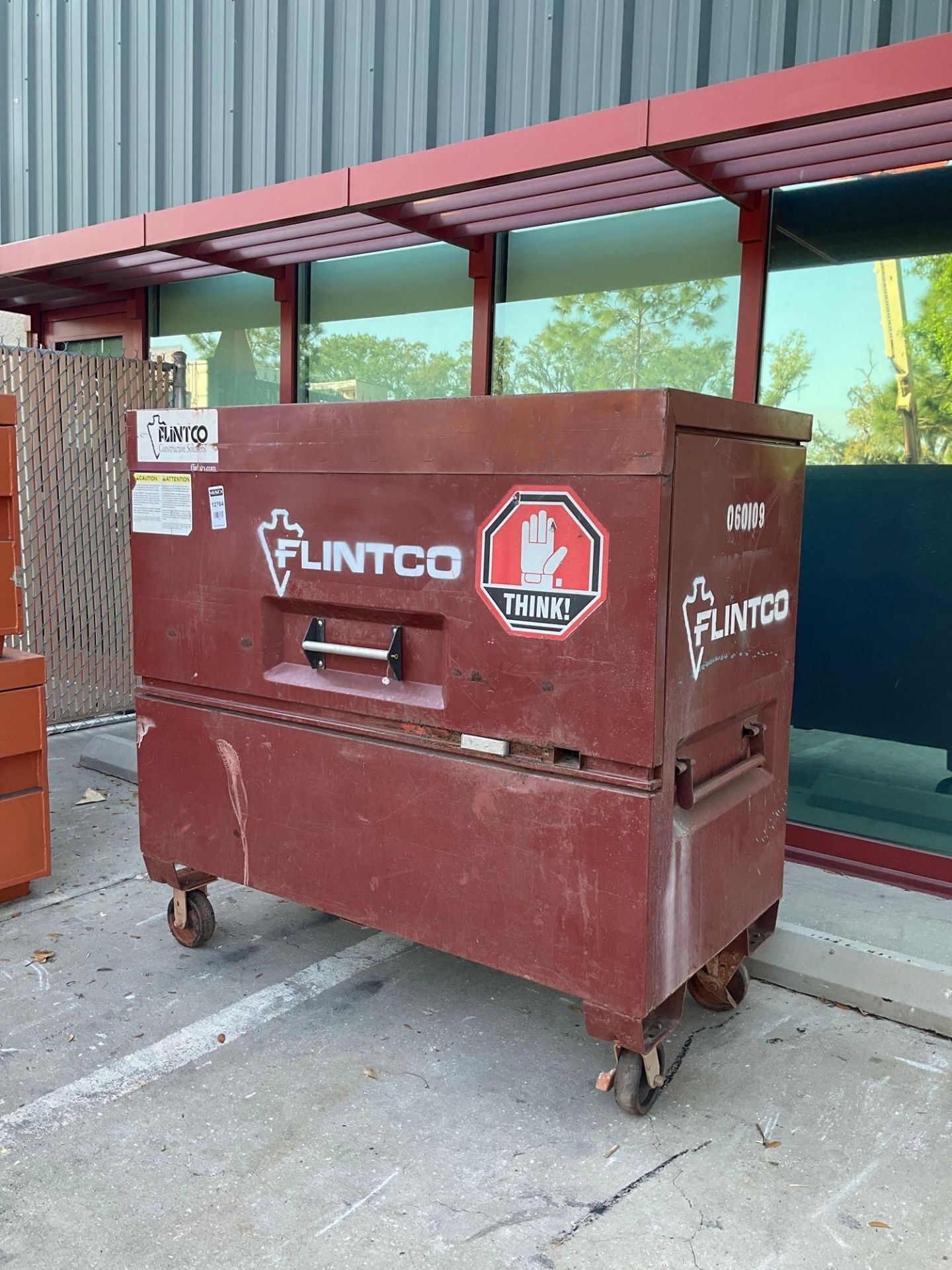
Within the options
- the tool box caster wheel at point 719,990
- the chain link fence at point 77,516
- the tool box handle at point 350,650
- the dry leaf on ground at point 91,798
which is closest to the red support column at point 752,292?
the tool box handle at point 350,650

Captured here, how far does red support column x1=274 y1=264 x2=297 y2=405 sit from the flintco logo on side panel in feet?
11.9

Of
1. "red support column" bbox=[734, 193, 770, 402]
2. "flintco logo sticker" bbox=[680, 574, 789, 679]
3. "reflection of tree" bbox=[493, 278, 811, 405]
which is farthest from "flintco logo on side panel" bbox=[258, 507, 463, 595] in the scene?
"reflection of tree" bbox=[493, 278, 811, 405]

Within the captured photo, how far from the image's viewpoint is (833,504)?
462cm

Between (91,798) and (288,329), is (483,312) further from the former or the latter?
(91,798)

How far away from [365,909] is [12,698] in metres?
2.03

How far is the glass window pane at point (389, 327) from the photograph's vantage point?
5.82 m

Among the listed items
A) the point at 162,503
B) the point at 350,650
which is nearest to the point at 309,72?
the point at 162,503

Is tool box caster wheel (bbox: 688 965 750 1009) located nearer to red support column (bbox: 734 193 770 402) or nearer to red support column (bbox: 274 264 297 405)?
red support column (bbox: 734 193 770 402)

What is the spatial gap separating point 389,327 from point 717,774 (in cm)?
413

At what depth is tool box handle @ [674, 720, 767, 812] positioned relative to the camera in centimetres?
270

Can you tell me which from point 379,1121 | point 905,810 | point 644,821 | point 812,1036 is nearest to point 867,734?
point 905,810

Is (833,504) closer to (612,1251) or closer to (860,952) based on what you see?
(860,952)

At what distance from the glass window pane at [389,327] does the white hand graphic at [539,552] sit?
10.8 ft

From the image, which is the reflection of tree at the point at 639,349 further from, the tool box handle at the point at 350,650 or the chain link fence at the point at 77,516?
the chain link fence at the point at 77,516
